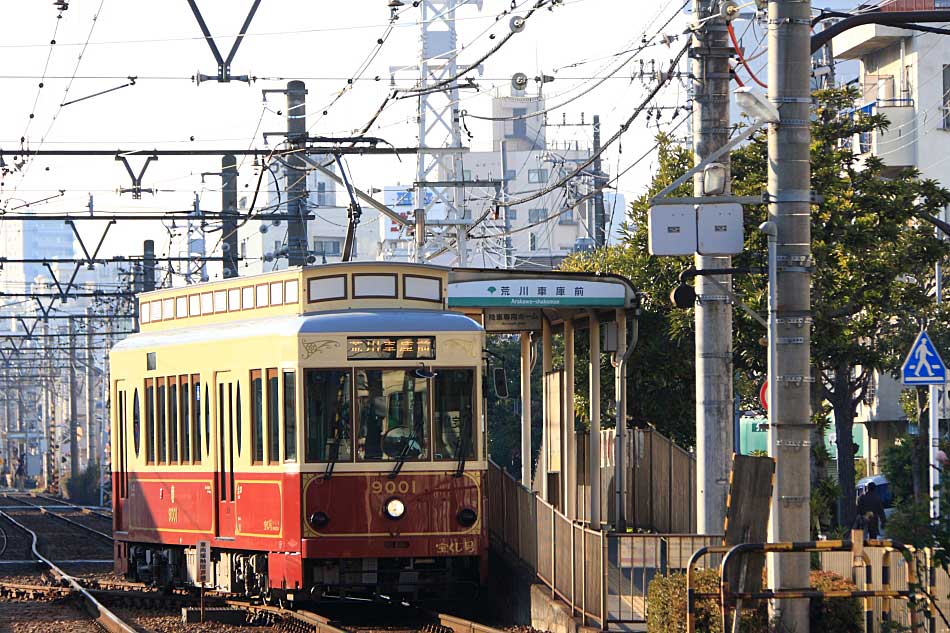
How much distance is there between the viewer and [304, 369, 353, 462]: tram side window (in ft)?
54.5

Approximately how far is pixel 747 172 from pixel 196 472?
9390 millimetres

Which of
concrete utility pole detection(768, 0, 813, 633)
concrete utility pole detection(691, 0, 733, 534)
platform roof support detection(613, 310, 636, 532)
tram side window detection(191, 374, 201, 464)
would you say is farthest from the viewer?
tram side window detection(191, 374, 201, 464)

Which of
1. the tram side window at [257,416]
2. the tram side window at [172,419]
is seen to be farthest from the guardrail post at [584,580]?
the tram side window at [172,419]

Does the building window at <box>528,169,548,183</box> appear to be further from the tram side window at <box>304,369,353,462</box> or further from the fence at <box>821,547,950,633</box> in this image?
the fence at <box>821,547,950,633</box>

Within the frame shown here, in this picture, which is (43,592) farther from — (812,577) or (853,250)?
(812,577)

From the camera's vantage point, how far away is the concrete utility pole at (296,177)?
26.6 meters

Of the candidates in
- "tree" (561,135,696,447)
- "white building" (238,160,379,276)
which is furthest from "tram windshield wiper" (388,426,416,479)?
"white building" (238,160,379,276)

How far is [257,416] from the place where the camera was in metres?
17.4

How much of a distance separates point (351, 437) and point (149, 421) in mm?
4562

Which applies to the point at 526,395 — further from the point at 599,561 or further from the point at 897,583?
the point at 897,583

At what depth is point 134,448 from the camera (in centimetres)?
2098

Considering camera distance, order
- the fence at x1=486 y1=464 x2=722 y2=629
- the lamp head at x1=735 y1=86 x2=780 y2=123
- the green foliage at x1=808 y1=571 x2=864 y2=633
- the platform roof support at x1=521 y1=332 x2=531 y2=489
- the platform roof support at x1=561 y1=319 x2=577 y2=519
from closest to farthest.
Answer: the lamp head at x1=735 y1=86 x2=780 y2=123, the green foliage at x1=808 y1=571 x2=864 y2=633, the fence at x1=486 y1=464 x2=722 y2=629, the platform roof support at x1=561 y1=319 x2=577 y2=519, the platform roof support at x1=521 y1=332 x2=531 y2=489

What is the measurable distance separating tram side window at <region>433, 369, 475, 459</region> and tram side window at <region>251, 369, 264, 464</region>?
5.91 ft

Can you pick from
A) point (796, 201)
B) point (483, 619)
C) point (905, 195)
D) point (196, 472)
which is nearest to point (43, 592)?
point (196, 472)
